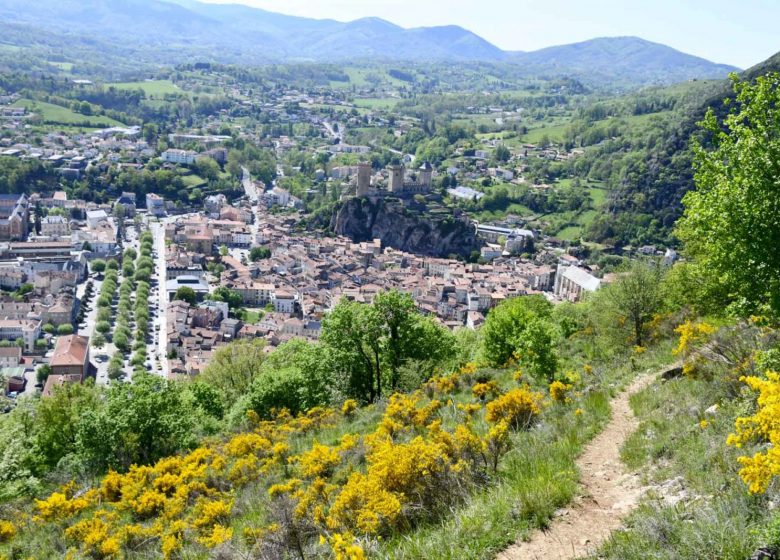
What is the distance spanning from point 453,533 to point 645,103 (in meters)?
134

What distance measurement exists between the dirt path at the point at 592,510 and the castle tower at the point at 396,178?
7351 centimetres

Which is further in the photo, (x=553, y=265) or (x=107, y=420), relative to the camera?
(x=553, y=265)

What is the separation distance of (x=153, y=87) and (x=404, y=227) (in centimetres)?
11338

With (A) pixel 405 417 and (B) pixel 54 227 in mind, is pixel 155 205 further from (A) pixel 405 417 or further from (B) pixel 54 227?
Answer: (A) pixel 405 417

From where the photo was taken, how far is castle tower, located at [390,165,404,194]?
260 feet

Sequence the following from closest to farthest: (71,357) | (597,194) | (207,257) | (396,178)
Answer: (71,357), (207,257), (396,178), (597,194)

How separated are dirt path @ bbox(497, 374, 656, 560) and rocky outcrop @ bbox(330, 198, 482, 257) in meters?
65.4

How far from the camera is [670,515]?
471 centimetres

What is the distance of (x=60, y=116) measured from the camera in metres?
111

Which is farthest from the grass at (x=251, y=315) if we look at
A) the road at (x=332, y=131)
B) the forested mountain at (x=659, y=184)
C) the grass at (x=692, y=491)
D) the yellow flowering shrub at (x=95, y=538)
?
the road at (x=332, y=131)

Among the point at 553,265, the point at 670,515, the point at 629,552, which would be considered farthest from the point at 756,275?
the point at 553,265

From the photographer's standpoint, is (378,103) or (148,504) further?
(378,103)

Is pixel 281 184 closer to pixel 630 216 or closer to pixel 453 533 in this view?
pixel 630 216

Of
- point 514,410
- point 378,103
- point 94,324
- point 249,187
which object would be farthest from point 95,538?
point 378,103
